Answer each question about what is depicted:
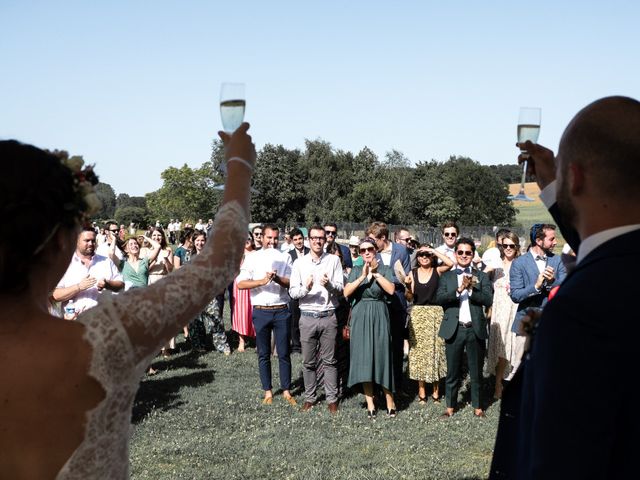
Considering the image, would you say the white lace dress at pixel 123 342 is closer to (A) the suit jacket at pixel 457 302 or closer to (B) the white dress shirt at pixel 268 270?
(A) the suit jacket at pixel 457 302

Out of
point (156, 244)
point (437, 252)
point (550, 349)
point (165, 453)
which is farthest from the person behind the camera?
point (156, 244)

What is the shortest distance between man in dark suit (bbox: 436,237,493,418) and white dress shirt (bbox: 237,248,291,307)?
6.95 ft

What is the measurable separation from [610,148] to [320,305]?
24.0ft

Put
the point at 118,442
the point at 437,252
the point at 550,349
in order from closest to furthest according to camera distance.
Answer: the point at 550,349, the point at 118,442, the point at 437,252

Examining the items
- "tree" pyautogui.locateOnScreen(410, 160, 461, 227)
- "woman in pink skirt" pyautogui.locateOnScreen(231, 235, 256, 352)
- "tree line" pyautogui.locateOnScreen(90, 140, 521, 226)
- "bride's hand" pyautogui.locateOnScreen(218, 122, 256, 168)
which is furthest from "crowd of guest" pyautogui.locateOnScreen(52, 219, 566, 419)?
"tree" pyautogui.locateOnScreen(410, 160, 461, 227)

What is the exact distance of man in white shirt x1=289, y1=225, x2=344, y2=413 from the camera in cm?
895

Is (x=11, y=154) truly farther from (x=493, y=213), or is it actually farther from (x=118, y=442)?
(x=493, y=213)

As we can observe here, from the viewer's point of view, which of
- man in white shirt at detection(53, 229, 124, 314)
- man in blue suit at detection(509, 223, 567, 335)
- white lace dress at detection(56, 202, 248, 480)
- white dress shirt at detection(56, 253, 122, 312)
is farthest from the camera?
man in blue suit at detection(509, 223, 567, 335)

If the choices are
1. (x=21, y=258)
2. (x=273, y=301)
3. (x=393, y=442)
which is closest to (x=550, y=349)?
(x=21, y=258)

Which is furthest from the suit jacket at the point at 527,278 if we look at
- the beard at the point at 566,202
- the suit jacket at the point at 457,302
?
the beard at the point at 566,202

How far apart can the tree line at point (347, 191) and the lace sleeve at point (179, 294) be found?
65.9m

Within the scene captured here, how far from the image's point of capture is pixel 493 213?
75562mm

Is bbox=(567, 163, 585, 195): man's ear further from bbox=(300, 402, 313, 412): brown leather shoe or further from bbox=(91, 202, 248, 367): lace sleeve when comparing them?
bbox=(300, 402, 313, 412): brown leather shoe

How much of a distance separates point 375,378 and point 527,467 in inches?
283
